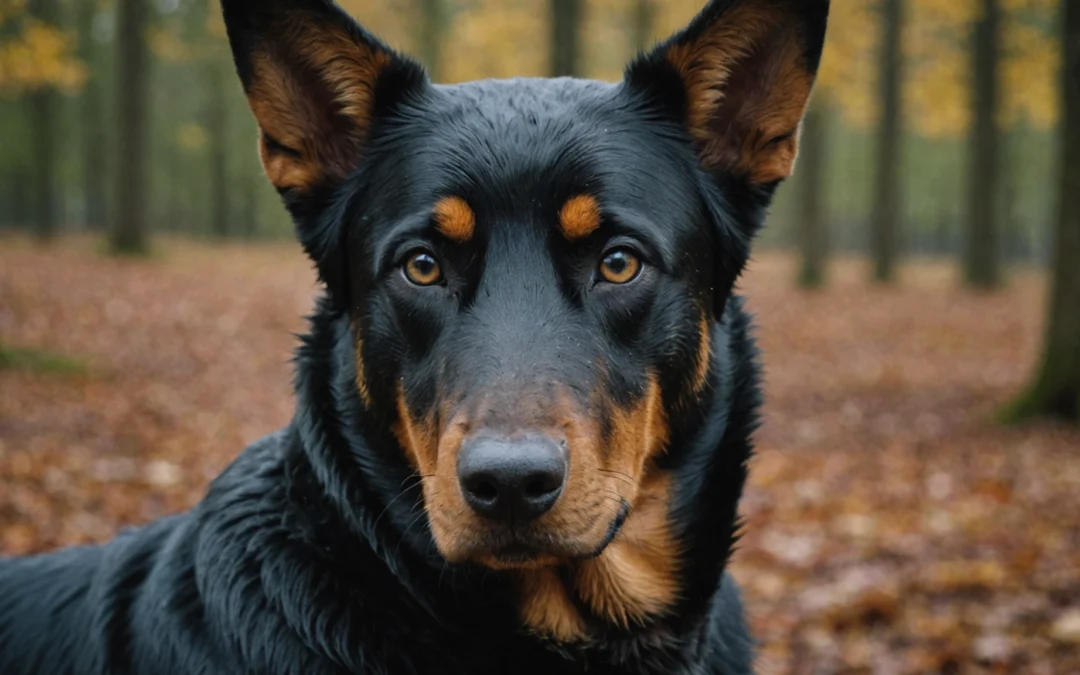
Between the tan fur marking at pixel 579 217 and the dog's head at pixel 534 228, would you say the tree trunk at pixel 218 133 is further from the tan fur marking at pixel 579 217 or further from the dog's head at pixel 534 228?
the tan fur marking at pixel 579 217

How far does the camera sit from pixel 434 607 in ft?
8.39

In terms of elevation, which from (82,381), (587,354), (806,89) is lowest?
(82,381)

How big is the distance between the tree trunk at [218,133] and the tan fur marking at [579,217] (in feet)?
96.8

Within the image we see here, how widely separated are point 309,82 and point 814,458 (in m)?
6.48

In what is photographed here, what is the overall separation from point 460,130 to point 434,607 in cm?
138

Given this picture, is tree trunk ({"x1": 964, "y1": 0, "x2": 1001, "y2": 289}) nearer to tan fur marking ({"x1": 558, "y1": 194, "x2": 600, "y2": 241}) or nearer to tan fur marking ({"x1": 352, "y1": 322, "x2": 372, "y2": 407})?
tan fur marking ({"x1": 558, "y1": 194, "x2": 600, "y2": 241})

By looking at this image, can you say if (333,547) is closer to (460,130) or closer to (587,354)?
(587,354)

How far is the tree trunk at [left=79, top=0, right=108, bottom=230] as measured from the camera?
90.8ft

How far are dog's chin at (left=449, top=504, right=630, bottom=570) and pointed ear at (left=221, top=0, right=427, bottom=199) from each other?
52.0 inches

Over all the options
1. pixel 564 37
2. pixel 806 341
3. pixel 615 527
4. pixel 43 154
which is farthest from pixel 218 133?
pixel 615 527

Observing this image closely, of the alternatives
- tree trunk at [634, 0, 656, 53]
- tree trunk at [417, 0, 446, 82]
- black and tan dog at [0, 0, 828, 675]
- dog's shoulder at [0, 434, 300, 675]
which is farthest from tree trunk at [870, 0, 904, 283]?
dog's shoulder at [0, 434, 300, 675]

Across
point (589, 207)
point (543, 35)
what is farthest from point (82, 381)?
point (543, 35)

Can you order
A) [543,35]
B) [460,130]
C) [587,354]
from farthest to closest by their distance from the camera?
[543,35]
[460,130]
[587,354]

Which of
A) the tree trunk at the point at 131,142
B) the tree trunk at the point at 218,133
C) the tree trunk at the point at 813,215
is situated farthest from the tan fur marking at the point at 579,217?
the tree trunk at the point at 218,133
